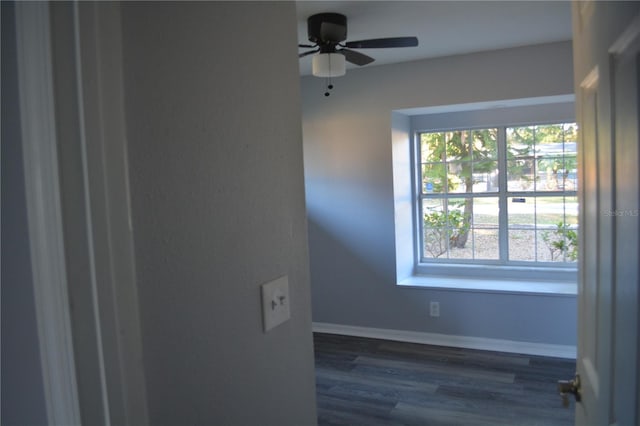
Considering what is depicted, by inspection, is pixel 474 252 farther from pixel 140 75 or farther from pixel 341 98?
pixel 140 75

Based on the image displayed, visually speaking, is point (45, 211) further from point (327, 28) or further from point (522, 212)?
point (522, 212)

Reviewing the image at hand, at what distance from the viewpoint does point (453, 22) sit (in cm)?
305

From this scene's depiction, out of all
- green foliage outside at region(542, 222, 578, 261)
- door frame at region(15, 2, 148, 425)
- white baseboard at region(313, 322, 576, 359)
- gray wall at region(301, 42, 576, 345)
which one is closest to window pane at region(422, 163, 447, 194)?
gray wall at region(301, 42, 576, 345)

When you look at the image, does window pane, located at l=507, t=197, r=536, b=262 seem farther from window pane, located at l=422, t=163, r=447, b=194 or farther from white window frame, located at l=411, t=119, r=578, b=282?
window pane, located at l=422, t=163, r=447, b=194

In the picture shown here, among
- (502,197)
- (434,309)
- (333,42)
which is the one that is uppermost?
(333,42)

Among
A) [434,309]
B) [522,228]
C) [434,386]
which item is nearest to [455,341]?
[434,309]

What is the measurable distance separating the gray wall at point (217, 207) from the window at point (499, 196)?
3434 mm

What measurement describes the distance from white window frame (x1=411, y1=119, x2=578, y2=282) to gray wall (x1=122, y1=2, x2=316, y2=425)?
133 inches

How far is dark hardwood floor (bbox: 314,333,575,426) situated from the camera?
2941 mm

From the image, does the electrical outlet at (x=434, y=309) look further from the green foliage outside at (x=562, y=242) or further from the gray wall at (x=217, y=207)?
the gray wall at (x=217, y=207)

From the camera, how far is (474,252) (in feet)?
14.7

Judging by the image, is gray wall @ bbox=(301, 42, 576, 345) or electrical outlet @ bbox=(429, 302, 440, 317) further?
electrical outlet @ bbox=(429, 302, 440, 317)

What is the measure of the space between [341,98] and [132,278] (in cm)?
383

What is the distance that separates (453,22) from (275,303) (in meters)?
2.54
